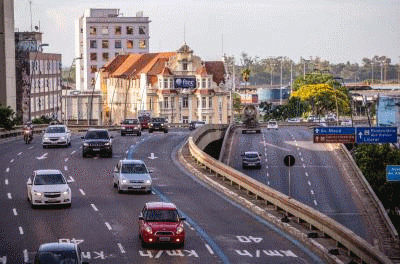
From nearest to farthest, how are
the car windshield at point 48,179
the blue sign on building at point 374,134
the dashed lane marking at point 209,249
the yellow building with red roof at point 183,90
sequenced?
the dashed lane marking at point 209,249, the car windshield at point 48,179, the blue sign on building at point 374,134, the yellow building with red roof at point 183,90

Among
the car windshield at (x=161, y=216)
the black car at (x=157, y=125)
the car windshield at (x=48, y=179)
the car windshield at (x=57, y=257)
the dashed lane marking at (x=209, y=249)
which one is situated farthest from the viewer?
the black car at (x=157, y=125)

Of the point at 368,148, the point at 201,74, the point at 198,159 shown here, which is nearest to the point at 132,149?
the point at 198,159

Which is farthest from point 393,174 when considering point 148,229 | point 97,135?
point 97,135

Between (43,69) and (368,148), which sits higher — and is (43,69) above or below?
above

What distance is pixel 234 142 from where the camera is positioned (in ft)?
378

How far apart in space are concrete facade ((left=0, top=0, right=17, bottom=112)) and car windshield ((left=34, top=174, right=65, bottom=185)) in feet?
206

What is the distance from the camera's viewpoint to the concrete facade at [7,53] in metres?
102

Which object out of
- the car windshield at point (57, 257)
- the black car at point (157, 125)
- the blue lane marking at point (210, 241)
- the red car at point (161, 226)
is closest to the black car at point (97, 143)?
the blue lane marking at point (210, 241)

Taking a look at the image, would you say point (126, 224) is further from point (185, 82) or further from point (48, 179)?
point (185, 82)

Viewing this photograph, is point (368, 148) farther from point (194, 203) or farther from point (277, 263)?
point (277, 263)

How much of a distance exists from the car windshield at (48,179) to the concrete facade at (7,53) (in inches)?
2474

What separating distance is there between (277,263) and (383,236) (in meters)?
14.9

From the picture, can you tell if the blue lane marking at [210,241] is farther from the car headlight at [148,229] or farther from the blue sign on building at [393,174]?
the blue sign on building at [393,174]

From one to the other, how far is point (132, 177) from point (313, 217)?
13.7 meters
